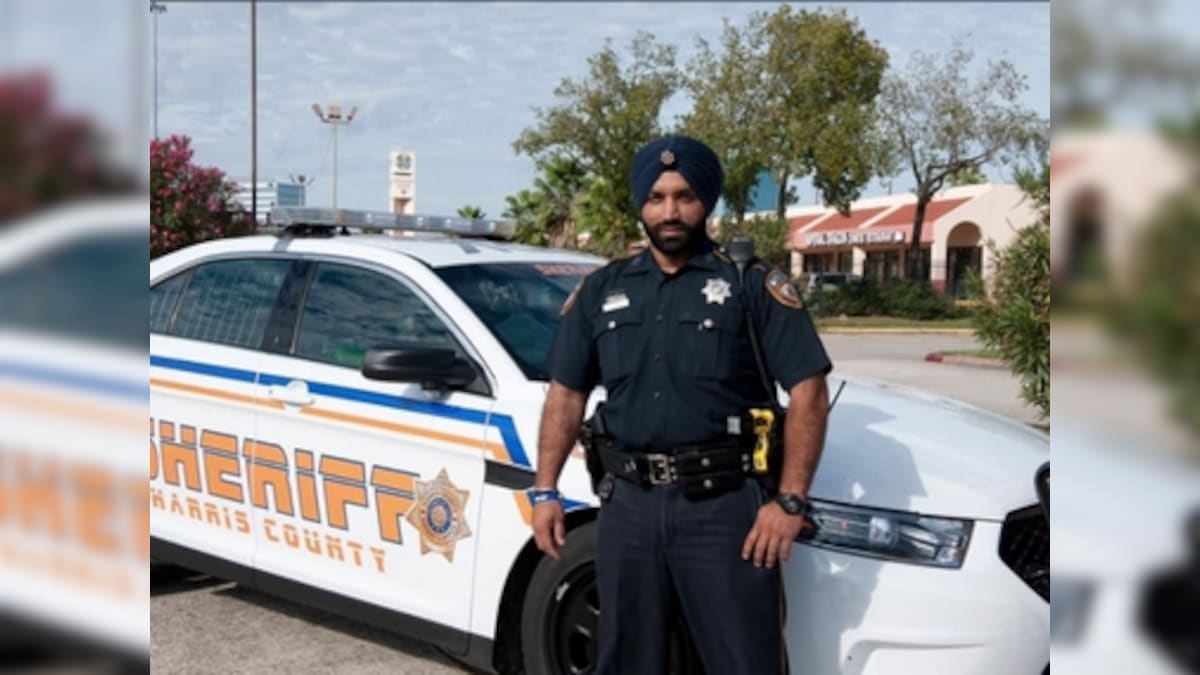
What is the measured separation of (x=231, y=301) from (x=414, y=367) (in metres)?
1.34

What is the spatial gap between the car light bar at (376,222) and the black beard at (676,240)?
2087mm

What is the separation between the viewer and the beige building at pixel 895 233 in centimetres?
3816

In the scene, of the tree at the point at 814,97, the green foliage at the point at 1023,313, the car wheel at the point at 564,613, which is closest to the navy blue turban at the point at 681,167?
the car wheel at the point at 564,613

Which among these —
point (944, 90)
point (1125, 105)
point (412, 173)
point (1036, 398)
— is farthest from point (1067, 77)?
point (412, 173)

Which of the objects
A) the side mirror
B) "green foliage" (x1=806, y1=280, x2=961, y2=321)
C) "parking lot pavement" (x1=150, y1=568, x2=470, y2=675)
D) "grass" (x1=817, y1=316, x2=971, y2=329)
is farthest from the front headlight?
"green foliage" (x1=806, y1=280, x2=961, y2=321)

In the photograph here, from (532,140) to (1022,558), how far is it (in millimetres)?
34490

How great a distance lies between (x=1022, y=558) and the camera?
2977 millimetres

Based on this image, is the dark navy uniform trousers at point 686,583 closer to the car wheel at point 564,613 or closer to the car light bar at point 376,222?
the car wheel at point 564,613

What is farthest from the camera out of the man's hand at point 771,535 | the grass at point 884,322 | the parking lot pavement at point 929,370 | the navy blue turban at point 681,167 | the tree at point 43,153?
the grass at point 884,322

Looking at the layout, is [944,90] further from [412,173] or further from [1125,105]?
[1125,105]

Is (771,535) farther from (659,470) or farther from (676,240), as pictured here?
(676,240)

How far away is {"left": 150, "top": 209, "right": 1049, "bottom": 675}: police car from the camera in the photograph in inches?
116

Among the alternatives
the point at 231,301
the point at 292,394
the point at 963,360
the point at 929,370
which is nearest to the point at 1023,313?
the point at 231,301

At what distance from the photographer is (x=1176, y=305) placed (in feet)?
2.53
